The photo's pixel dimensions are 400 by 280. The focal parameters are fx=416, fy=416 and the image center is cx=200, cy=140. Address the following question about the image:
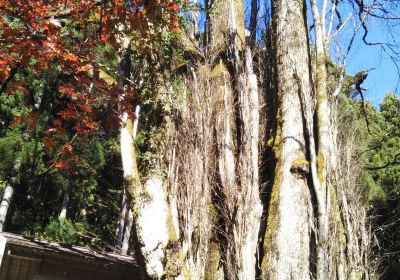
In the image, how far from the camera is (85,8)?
19.7ft

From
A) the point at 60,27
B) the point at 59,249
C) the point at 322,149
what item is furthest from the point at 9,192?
the point at 322,149

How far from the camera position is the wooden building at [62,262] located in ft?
20.8

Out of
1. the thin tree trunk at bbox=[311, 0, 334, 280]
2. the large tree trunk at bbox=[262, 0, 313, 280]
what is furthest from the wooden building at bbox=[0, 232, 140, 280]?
the thin tree trunk at bbox=[311, 0, 334, 280]

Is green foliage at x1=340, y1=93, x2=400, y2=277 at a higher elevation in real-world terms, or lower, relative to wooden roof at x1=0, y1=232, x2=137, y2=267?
higher

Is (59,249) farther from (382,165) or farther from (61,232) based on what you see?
(382,165)

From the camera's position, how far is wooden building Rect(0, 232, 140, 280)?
6340 mm

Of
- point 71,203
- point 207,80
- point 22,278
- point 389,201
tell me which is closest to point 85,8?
point 207,80

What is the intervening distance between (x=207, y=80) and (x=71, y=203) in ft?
31.4

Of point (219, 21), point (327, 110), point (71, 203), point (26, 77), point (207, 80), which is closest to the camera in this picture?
point (327, 110)

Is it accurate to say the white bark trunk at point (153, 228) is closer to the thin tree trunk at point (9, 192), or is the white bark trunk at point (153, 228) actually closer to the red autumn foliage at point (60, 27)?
the red autumn foliage at point (60, 27)

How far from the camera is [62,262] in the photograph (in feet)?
22.0

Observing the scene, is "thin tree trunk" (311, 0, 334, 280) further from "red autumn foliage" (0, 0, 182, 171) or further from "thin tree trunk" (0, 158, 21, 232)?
"thin tree trunk" (0, 158, 21, 232)

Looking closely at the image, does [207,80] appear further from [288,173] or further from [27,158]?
[27,158]

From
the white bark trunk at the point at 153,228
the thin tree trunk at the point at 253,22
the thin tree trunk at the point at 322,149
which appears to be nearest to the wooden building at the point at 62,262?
the white bark trunk at the point at 153,228
